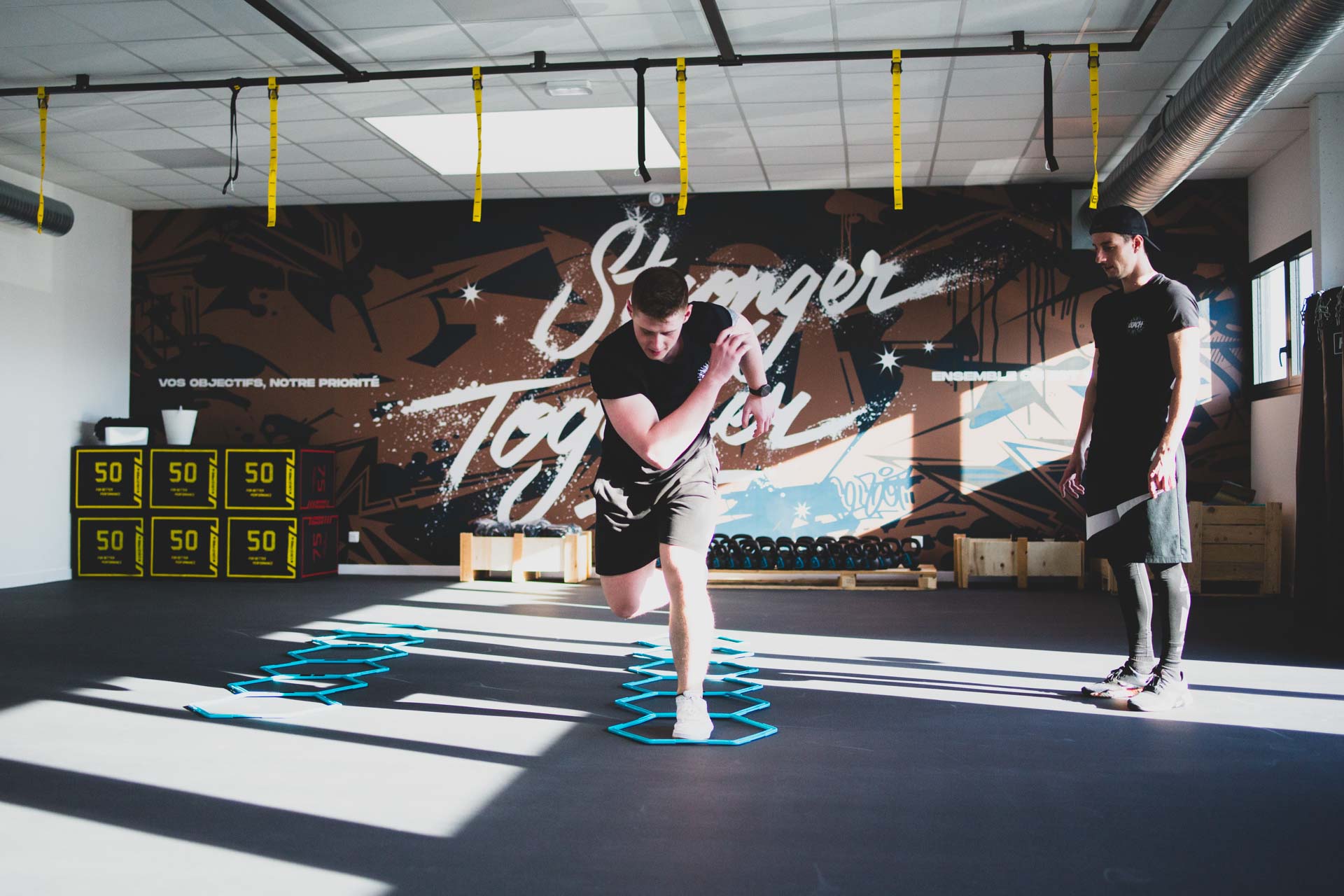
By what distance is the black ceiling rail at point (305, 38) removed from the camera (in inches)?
194

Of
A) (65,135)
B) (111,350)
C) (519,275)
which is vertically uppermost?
(65,135)

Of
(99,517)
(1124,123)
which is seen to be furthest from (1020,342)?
(99,517)

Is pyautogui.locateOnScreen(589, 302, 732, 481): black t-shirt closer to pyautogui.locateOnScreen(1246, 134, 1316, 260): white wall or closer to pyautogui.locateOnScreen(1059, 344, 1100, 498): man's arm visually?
pyautogui.locateOnScreen(1059, 344, 1100, 498): man's arm

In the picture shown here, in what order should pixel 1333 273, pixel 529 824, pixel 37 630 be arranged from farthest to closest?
pixel 1333 273 → pixel 37 630 → pixel 529 824

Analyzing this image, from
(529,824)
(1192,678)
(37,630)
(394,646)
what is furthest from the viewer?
(37,630)

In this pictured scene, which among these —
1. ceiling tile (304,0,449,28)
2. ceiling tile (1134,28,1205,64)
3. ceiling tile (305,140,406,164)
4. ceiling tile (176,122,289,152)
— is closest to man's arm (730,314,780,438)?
ceiling tile (304,0,449,28)

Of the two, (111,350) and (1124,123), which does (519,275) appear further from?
(1124,123)

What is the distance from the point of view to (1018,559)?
7.74 meters

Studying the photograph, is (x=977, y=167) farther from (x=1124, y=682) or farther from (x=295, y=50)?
(x=1124, y=682)

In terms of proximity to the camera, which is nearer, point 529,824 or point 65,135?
point 529,824

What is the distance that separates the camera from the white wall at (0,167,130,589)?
775 cm

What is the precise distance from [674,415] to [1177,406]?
5.47 ft

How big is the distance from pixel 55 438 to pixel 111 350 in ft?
3.32

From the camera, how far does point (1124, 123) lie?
679 cm
